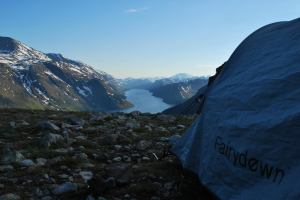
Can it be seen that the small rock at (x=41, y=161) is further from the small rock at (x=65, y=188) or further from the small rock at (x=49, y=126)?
the small rock at (x=49, y=126)

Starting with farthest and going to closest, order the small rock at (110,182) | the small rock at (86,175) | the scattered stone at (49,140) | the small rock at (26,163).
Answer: the scattered stone at (49,140) → the small rock at (26,163) → the small rock at (86,175) → the small rock at (110,182)

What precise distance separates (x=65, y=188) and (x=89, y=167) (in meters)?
1.72

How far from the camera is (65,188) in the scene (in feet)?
27.3

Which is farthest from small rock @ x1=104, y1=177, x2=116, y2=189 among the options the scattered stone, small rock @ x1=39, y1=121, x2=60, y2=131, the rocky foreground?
small rock @ x1=39, y1=121, x2=60, y2=131

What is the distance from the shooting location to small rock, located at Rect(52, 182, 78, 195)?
820 cm

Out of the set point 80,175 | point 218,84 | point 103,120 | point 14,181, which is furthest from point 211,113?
point 103,120

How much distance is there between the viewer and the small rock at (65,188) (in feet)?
26.9

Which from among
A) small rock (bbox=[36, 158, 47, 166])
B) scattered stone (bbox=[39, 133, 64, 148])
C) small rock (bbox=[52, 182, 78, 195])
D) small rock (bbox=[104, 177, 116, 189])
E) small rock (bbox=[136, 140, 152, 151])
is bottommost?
small rock (bbox=[52, 182, 78, 195])

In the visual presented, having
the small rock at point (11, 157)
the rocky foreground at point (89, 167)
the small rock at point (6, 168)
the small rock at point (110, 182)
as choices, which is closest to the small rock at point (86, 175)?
the rocky foreground at point (89, 167)

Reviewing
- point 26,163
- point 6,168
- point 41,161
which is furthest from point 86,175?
point 6,168

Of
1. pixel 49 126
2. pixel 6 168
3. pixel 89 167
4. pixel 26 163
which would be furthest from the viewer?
pixel 49 126

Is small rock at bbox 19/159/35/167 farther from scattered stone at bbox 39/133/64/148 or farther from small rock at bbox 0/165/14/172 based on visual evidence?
scattered stone at bbox 39/133/64/148

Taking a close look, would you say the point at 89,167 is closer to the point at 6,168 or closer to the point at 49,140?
the point at 6,168

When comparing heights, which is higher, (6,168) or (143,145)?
(143,145)
